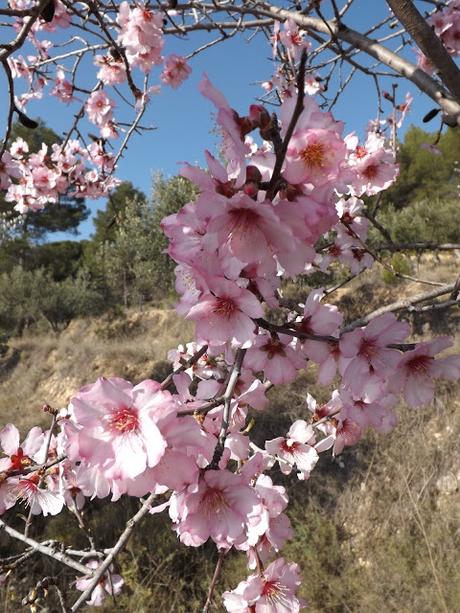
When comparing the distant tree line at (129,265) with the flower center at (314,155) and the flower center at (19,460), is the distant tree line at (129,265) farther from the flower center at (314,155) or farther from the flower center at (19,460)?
the flower center at (314,155)

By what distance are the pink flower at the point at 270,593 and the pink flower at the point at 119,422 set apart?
0.88 m

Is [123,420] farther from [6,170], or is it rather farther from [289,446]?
[6,170]

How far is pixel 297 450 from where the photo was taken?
67.7 inches

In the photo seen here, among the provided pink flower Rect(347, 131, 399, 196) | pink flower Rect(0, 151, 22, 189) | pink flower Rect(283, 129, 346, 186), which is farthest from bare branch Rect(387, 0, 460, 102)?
pink flower Rect(0, 151, 22, 189)

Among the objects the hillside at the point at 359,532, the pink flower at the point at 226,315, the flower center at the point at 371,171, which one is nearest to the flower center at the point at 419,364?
the pink flower at the point at 226,315

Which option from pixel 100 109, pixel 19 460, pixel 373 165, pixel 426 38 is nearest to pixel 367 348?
pixel 426 38

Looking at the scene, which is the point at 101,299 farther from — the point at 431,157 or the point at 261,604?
the point at 431,157

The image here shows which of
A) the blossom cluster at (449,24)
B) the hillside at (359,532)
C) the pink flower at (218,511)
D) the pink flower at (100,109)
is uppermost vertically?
the pink flower at (100,109)

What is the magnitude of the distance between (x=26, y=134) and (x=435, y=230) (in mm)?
16720

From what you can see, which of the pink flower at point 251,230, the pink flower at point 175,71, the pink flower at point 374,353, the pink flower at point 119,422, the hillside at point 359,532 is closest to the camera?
the pink flower at point 251,230

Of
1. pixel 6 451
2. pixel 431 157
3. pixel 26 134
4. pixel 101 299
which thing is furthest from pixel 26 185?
pixel 431 157

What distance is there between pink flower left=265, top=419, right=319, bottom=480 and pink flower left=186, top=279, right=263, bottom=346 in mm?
957

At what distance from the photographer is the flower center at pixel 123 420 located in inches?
31.5

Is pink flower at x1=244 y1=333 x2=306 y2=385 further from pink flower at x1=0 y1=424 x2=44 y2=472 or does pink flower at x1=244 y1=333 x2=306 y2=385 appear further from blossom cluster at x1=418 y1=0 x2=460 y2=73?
blossom cluster at x1=418 y1=0 x2=460 y2=73
